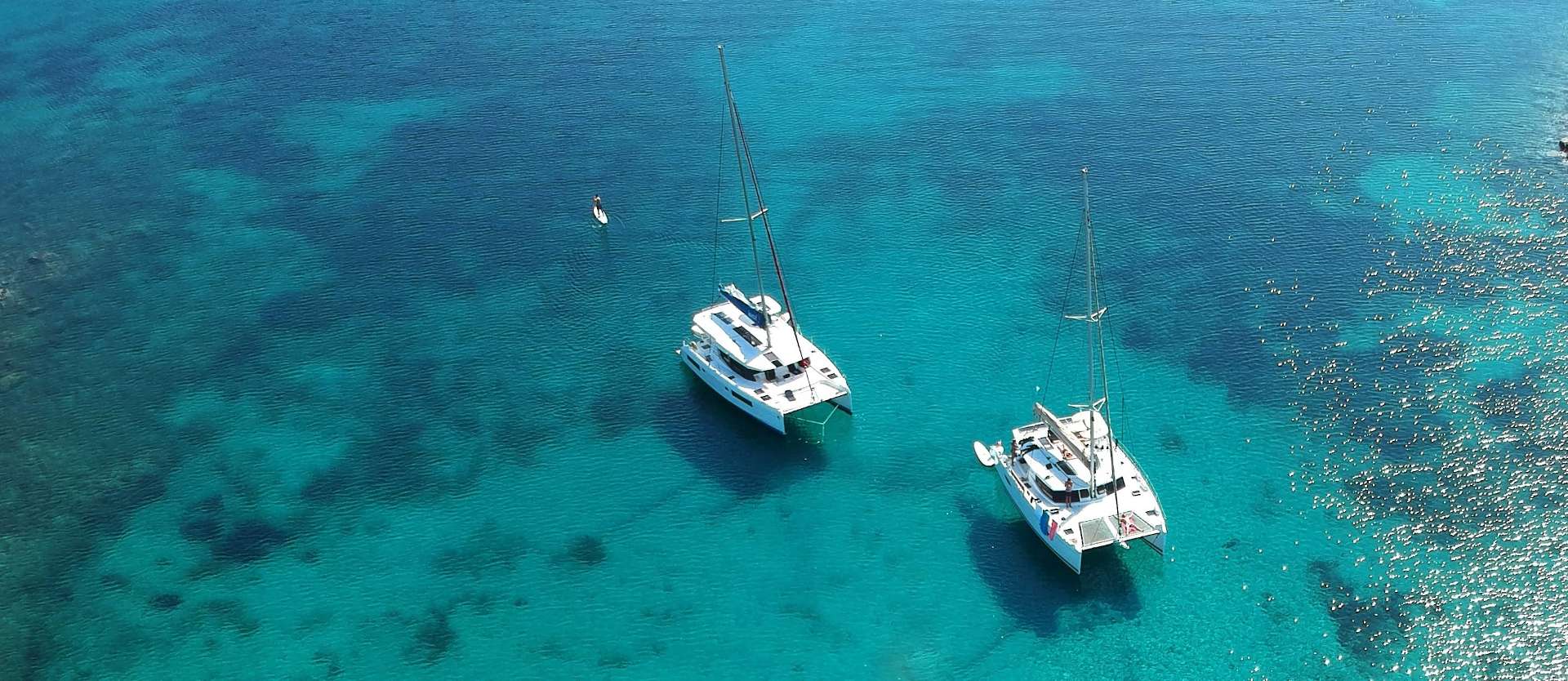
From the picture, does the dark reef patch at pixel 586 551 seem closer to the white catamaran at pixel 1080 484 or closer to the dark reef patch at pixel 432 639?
the dark reef patch at pixel 432 639

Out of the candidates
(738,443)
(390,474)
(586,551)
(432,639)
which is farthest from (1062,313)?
(432,639)

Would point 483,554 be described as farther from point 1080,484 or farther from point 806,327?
point 1080,484

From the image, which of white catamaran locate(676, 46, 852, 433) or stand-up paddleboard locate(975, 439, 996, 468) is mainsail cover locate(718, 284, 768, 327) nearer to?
white catamaran locate(676, 46, 852, 433)

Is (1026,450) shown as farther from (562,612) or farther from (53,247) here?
(53,247)

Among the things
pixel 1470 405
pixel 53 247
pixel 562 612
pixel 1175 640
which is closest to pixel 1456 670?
pixel 1175 640

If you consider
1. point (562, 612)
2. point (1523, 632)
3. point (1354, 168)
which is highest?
point (1354, 168)

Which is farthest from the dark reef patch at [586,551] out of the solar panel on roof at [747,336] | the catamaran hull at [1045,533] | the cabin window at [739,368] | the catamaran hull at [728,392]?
the catamaran hull at [1045,533]

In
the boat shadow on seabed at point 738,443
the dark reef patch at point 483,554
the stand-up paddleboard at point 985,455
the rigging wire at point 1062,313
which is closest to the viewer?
the dark reef patch at point 483,554
